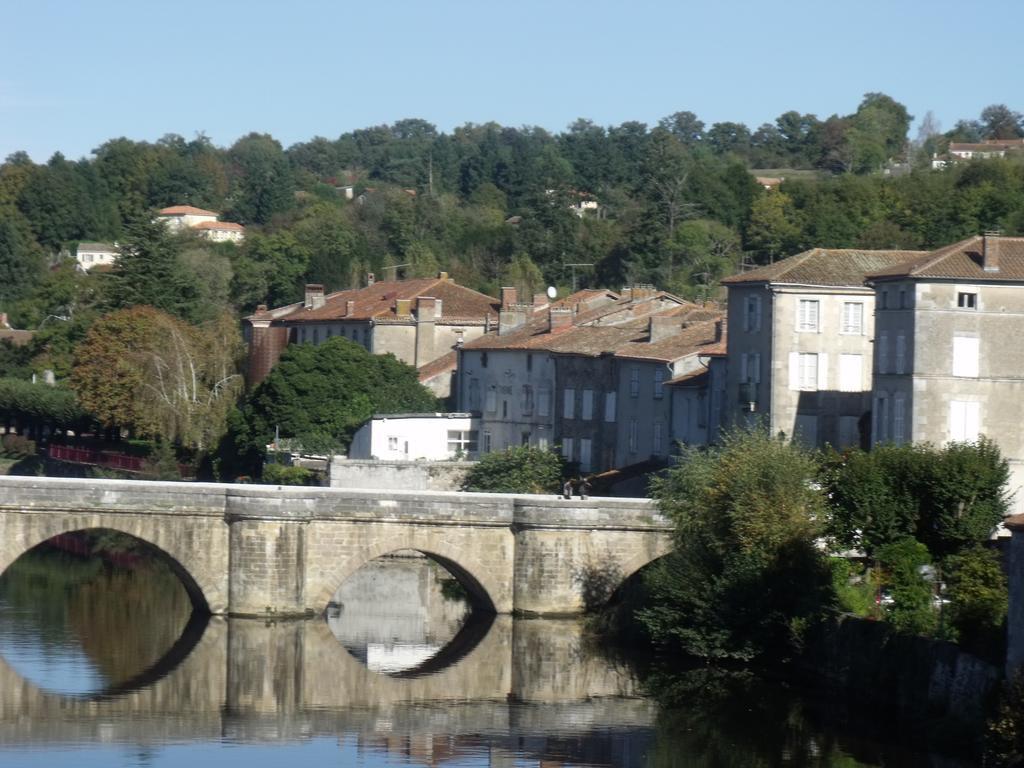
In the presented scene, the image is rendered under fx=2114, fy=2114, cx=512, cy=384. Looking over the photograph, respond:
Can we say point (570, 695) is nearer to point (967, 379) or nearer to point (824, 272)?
point (967, 379)

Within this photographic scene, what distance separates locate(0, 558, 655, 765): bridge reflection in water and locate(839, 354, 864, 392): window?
11.2 metres

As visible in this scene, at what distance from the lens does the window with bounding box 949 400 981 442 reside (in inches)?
1796

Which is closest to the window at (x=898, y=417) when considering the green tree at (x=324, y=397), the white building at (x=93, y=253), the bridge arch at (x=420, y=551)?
the bridge arch at (x=420, y=551)

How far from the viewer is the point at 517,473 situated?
56.0 meters

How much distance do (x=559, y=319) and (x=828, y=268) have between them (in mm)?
16198

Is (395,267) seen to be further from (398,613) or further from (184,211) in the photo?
(184,211)

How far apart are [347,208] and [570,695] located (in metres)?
101

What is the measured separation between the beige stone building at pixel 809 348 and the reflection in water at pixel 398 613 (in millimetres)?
8566

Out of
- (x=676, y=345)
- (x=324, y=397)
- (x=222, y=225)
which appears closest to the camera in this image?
(x=676, y=345)

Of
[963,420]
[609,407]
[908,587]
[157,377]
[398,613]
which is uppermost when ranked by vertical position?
[157,377]

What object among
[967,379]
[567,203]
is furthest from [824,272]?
[567,203]

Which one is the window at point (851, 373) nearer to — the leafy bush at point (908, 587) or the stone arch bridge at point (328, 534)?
the stone arch bridge at point (328, 534)

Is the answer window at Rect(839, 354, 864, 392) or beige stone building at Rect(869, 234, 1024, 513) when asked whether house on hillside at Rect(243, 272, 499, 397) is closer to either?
window at Rect(839, 354, 864, 392)

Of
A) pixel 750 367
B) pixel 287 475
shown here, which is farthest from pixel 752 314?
pixel 287 475
